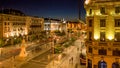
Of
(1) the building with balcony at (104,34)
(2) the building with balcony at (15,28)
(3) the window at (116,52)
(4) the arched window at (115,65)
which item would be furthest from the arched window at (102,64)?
(2) the building with balcony at (15,28)

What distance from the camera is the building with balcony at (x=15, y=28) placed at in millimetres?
99050

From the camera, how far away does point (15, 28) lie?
362 feet

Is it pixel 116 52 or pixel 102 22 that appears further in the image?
pixel 102 22

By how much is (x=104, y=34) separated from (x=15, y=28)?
7053 cm

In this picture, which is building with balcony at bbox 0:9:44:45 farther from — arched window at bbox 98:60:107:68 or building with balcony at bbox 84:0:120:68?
arched window at bbox 98:60:107:68

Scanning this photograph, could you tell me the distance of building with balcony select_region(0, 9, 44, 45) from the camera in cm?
9905

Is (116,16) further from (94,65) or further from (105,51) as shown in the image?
(94,65)

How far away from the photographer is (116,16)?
1802 inches

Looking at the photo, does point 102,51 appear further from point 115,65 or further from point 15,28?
point 15,28

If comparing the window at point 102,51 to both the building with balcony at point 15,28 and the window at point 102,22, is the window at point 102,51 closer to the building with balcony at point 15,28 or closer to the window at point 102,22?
the window at point 102,22

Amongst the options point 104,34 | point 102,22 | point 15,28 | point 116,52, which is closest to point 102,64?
point 116,52

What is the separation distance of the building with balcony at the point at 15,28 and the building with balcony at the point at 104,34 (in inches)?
2252

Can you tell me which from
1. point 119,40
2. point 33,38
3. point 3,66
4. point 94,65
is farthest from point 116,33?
point 33,38

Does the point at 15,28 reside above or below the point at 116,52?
above
